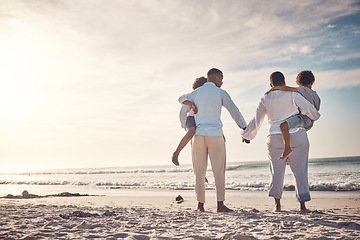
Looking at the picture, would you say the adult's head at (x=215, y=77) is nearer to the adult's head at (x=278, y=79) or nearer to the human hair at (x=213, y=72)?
the human hair at (x=213, y=72)

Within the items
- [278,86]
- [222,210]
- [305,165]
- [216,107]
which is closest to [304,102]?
[278,86]

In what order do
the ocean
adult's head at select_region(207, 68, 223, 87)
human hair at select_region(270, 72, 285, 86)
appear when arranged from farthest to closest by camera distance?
the ocean < adult's head at select_region(207, 68, 223, 87) < human hair at select_region(270, 72, 285, 86)

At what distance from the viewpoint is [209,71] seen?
475 centimetres

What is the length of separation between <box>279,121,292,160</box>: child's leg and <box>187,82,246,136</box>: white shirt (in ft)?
2.32

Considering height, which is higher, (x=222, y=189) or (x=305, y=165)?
(x=305, y=165)

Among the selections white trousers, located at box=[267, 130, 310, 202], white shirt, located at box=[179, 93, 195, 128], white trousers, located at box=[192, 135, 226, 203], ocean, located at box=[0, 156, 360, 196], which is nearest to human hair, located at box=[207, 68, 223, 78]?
white shirt, located at box=[179, 93, 195, 128]

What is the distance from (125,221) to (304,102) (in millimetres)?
2826

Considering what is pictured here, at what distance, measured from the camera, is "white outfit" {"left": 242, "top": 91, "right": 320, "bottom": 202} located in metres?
3.99

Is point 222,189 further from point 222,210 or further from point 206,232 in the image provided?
point 206,232

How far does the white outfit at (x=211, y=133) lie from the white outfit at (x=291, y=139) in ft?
1.78

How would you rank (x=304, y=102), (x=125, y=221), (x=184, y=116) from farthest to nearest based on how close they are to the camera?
1. (x=184, y=116)
2. (x=304, y=102)
3. (x=125, y=221)

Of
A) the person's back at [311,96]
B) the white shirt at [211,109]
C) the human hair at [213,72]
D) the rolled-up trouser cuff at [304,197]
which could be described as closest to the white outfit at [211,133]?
the white shirt at [211,109]

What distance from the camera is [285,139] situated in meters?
3.91

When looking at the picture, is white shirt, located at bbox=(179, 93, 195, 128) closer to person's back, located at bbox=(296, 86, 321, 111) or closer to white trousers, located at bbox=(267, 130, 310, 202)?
white trousers, located at bbox=(267, 130, 310, 202)
